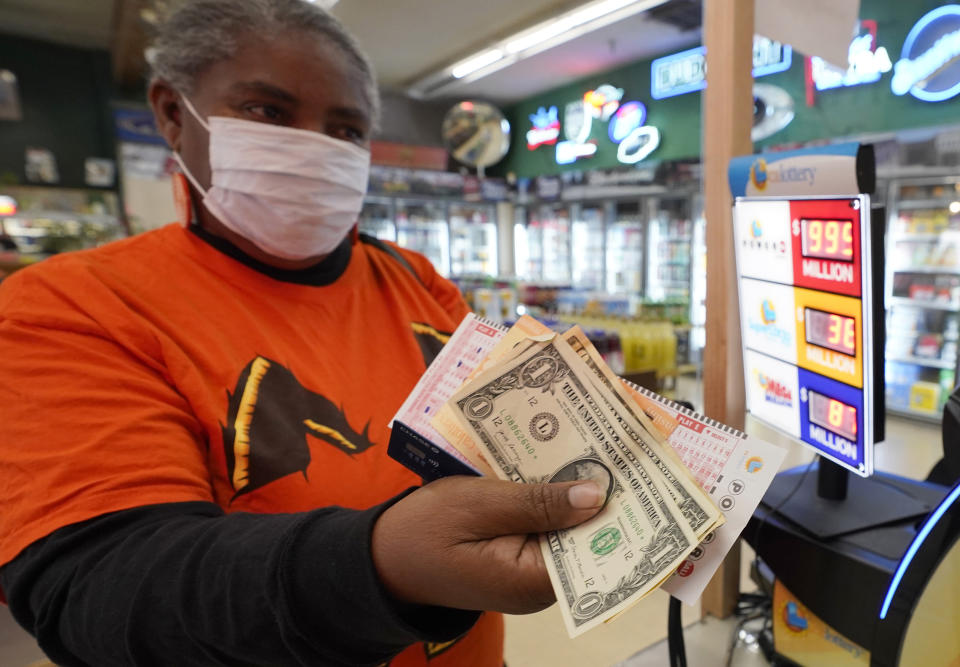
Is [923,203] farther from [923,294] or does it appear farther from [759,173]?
[759,173]

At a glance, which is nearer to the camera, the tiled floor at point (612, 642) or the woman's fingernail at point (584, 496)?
the woman's fingernail at point (584, 496)

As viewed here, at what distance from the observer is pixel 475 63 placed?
25.7 feet

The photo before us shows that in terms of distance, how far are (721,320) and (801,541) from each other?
0.61m

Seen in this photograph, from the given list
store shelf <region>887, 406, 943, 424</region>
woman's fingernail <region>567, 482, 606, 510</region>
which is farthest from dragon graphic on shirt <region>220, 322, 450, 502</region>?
store shelf <region>887, 406, 943, 424</region>

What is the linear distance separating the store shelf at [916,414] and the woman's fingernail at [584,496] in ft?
20.0

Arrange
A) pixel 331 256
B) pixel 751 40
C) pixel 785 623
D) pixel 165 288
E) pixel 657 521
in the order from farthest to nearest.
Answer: pixel 751 40 → pixel 785 623 → pixel 331 256 → pixel 165 288 → pixel 657 521

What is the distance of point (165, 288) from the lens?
86 centimetres

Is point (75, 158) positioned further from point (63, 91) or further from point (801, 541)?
point (801, 541)

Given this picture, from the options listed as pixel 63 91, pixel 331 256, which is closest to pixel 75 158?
pixel 63 91

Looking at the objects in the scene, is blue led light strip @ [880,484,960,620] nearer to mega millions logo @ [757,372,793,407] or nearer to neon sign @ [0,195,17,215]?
mega millions logo @ [757,372,793,407]

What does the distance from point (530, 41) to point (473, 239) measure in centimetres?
423

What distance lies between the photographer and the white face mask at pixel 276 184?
1050 millimetres

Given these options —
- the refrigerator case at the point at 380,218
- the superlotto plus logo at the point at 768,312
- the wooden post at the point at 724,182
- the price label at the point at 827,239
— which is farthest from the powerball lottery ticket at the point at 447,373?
the refrigerator case at the point at 380,218

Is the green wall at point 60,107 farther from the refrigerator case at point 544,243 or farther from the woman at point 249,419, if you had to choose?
the woman at point 249,419
